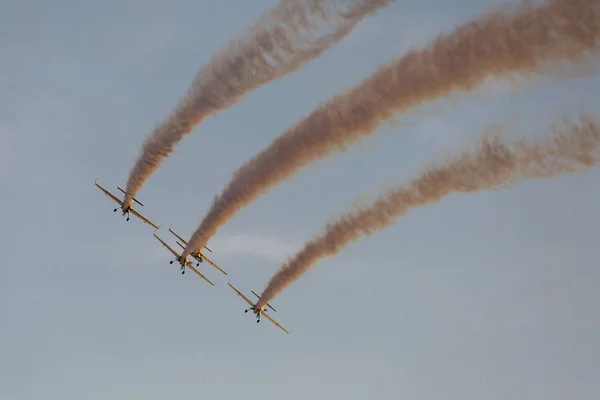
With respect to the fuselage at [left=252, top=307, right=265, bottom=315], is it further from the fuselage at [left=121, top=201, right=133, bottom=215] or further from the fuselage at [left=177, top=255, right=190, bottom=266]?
the fuselage at [left=121, top=201, right=133, bottom=215]

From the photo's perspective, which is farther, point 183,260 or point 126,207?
point 183,260

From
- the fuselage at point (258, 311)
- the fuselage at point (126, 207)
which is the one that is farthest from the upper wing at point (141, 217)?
the fuselage at point (258, 311)

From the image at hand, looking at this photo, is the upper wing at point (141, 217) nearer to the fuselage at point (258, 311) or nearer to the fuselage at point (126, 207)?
the fuselage at point (126, 207)

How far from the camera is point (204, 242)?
116 ft

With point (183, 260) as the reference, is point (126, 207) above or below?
above

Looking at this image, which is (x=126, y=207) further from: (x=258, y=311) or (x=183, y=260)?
(x=258, y=311)

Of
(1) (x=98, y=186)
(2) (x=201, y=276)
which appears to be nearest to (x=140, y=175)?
(1) (x=98, y=186)

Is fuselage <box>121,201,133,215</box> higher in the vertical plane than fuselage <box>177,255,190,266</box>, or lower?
higher

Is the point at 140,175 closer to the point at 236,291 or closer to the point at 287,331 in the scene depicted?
the point at 236,291

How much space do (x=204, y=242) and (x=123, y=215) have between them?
7.24 meters

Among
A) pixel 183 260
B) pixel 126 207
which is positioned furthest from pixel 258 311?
pixel 126 207

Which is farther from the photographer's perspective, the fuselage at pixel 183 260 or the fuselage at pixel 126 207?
the fuselage at pixel 183 260

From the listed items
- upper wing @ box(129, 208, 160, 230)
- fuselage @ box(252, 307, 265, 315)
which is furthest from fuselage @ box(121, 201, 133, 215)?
fuselage @ box(252, 307, 265, 315)

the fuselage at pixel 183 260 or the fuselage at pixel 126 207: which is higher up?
the fuselage at pixel 126 207
